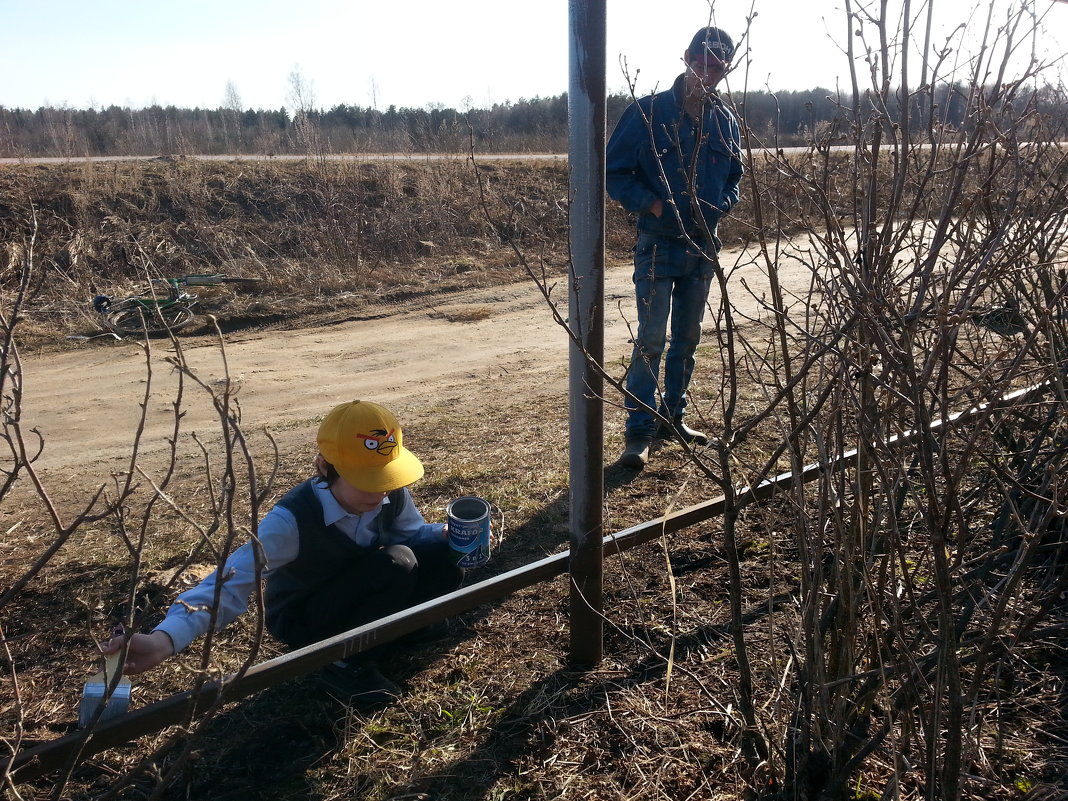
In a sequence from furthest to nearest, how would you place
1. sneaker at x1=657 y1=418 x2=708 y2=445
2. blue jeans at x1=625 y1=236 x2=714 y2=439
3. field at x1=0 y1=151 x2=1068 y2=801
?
sneaker at x1=657 y1=418 x2=708 y2=445
blue jeans at x1=625 y1=236 x2=714 y2=439
field at x1=0 y1=151 x2=1068 y2=801

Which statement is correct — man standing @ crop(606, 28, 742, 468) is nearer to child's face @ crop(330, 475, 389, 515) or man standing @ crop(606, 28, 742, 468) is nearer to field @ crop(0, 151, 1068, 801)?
field @ crop(0, 151, 1068, 801)

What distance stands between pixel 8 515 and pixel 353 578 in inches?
101

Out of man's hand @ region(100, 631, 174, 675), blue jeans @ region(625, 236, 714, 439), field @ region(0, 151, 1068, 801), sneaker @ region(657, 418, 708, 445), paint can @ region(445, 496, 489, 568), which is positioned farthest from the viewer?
sneaker @ region(657, 418, 708, 445)

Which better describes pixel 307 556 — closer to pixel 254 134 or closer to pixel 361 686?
pixel 361 686

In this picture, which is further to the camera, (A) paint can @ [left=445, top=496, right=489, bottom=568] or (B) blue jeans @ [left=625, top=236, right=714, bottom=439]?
(B) blue jeans @ [left=625, top=236, right=714, bottom=439]

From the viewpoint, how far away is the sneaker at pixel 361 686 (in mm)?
2623

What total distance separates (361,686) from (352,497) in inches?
24.1

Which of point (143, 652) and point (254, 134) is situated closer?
point (143, 652)

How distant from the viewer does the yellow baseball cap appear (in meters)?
2.59

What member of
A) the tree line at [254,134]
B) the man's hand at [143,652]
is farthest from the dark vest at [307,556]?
the tree line at [254,134]

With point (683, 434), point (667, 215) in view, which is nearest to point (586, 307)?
point (667, 215)

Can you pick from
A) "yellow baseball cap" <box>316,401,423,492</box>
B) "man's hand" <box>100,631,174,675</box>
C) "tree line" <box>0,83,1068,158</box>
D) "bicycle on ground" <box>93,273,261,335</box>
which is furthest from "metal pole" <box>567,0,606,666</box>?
"tree line" <box>0,83,1068,158</box>

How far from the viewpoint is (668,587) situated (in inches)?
128

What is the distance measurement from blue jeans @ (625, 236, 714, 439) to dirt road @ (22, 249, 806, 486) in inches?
66.3
